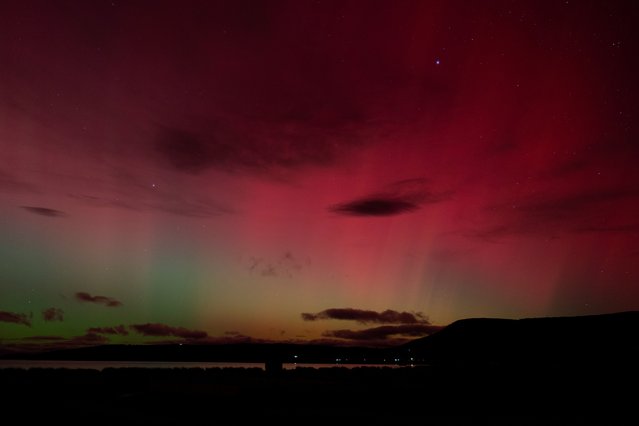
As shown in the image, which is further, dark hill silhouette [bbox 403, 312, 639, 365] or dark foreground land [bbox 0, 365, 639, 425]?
dark hill silhouette [bbox 403, 312, 639, 365]

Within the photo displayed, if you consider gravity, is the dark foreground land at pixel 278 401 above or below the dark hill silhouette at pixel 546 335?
below

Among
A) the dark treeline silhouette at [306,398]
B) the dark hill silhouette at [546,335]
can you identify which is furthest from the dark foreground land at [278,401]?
the dark hill silhouette at [546,335]

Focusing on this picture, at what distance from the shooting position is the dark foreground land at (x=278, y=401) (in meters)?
10.5

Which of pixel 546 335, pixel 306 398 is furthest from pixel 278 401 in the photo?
pixel 546 335

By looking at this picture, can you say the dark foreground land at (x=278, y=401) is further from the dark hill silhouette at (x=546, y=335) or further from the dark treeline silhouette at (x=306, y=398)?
the dark hill silhouette at (x=546, y=335)

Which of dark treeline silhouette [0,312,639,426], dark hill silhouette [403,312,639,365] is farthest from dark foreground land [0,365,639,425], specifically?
dark hill silhouette [403,312,639,365]

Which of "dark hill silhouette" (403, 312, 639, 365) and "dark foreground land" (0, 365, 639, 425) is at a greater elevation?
"dark hill silhouette" (403, 312, 639, 365)

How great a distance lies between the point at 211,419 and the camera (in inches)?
412

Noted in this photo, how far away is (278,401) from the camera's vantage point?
13.3m

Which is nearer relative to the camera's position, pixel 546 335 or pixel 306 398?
pixel 306 398

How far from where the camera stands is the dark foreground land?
1051 cm

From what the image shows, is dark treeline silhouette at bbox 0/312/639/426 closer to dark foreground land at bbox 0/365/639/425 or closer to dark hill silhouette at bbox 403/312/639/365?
dark foreground land at bbox 0/365/639/425

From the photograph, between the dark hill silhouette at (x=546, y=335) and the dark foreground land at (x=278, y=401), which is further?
the dark hill silhouette at (x=546, y=335)

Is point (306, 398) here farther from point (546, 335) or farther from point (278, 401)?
point (546, 335)
